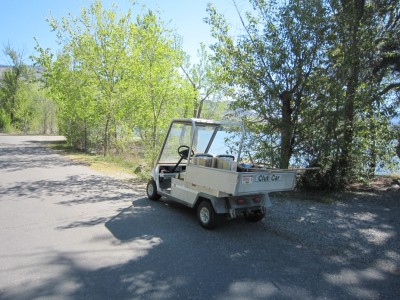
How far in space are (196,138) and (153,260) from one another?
3.36 metres

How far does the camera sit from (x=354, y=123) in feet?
26.8

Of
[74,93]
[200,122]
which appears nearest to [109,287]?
[200,122]

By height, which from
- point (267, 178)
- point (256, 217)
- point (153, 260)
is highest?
point (267, 178)

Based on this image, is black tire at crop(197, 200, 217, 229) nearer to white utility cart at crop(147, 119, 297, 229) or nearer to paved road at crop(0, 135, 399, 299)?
white utility cart at crop(147, 119, 297, 229)

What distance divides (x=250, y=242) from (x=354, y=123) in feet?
16.7

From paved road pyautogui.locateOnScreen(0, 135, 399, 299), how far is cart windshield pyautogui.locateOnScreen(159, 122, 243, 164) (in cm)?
148

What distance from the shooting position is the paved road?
3.40 meters

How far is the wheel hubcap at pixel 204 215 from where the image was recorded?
17.7 ft

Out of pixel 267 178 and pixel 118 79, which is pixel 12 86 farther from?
pixel 267 178

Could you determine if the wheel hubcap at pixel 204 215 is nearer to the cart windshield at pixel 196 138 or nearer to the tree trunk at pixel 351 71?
the cart windshield at pixel 196 138

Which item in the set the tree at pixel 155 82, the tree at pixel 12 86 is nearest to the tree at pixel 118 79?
the tree at pixel 155 82

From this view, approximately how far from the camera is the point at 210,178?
536 centimetres

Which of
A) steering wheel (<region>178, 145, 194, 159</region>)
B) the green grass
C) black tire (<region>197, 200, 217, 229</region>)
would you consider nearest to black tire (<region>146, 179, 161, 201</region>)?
steering wheel (<region>178, 145, 194, 159</region>)

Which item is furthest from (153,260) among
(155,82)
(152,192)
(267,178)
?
(155,82)
